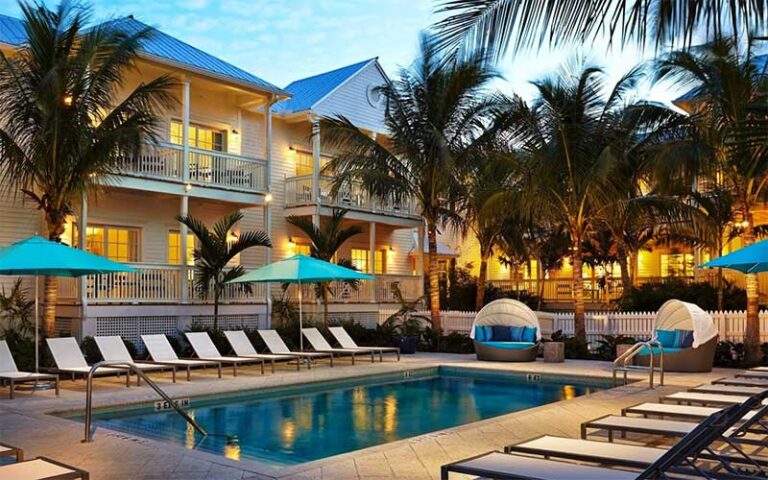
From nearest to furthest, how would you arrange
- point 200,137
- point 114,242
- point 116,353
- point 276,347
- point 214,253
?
point 116,353, point 276,347, point 214,253, point 114,242, point 200,137

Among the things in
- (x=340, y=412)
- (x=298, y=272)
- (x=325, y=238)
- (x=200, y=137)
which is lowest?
(x=340, y=412)

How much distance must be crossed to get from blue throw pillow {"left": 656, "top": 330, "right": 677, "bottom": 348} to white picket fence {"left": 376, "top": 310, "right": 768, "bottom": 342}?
240 cm

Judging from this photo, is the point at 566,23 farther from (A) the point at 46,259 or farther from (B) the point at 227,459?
(A) the point at 46,259

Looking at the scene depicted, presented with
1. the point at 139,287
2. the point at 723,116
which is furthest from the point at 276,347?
the point at 723,116

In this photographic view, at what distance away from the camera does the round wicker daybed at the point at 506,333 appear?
17.6 metres

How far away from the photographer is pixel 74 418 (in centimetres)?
1041

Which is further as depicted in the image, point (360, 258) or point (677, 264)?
point (677, 264)

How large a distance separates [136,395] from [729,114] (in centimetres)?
1233

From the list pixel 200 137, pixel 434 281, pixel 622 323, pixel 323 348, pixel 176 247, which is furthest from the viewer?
pixel 200 137

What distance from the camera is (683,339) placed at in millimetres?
15383

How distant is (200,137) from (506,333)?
10.4 m

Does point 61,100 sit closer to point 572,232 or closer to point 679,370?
point 572,232

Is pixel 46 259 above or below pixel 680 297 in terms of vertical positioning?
above

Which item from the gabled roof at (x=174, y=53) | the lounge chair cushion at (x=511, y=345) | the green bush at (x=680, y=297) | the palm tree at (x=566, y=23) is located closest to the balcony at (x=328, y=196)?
the gabled roof at (x=174, y=53)
